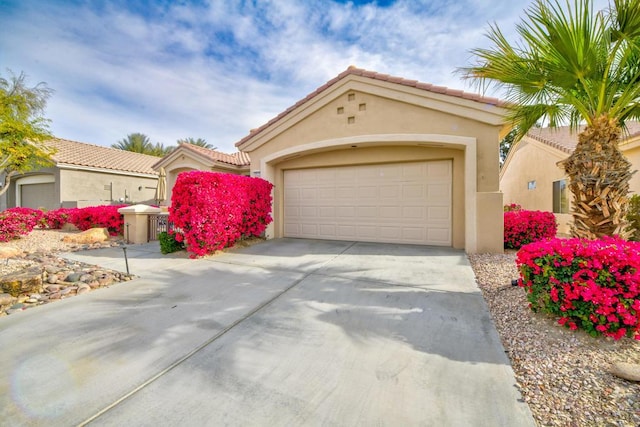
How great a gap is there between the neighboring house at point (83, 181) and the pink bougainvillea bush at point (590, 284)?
19.0 meters

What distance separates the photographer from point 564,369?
2396mm

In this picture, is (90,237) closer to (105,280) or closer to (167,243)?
(167,243)

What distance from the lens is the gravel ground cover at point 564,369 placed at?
75.6 inches

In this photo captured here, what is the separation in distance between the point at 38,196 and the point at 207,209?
58.2 feet

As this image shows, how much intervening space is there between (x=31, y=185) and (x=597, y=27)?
1029 inches

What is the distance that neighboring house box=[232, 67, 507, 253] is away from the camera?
23.3 ft

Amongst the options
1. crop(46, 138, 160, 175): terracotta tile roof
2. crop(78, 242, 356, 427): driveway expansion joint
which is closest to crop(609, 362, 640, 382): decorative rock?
A: crop(78, 242, 356, 427): driveway expansion joint

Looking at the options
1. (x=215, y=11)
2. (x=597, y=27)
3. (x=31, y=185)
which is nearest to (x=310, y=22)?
(x=215, y=11)

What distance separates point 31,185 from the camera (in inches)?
677

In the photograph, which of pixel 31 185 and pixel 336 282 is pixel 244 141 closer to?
pixel 336 282

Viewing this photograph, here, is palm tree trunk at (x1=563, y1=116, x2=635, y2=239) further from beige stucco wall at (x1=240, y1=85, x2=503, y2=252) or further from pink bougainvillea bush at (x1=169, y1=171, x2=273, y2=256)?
pink bougainvillea bush at (x1=169, y1=171, x2=273, y2=256)

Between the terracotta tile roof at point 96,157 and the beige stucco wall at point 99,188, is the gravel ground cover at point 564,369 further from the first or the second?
the terracotta tile roof at point 96,157

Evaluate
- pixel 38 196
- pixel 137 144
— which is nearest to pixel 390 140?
pixel 38 196

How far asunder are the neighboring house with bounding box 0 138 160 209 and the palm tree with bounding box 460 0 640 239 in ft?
62.5
